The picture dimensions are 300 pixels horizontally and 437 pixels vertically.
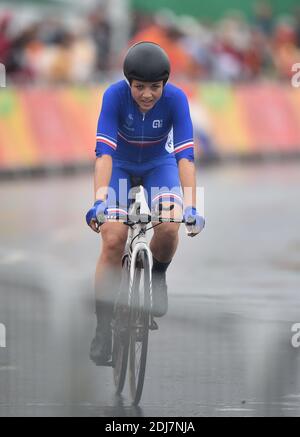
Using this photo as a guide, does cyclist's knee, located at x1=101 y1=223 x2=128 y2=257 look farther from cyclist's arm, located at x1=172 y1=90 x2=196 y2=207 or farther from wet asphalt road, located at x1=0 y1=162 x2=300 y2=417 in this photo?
wet asphalt road, located at x1=0 y1=162 x2=300 y2=417

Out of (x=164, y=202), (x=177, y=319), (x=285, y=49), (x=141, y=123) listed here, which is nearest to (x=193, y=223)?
(x=164, y=202)

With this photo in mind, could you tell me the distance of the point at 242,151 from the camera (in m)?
26.9

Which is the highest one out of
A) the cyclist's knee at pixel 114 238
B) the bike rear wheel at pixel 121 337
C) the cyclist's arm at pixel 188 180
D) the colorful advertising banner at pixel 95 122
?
the colorful advertising banner at pixel 95 122

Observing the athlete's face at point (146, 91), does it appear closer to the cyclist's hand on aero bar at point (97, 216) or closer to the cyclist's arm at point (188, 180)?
the cyclist's arm at point (188, 180)

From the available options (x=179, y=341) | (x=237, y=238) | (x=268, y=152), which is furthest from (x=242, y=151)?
(x=179, y=341)

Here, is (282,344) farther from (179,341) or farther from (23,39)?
(23,39)

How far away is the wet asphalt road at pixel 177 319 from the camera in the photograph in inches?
299

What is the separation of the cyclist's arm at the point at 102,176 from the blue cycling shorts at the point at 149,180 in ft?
0.54

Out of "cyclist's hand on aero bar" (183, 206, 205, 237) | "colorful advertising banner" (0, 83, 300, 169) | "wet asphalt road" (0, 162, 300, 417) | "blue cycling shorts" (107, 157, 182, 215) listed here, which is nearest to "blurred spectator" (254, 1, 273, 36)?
"colorful advertising banner" (0, 83, 300, 169)

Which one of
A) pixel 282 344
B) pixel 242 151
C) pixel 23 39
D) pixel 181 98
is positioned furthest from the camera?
pixel 242 151

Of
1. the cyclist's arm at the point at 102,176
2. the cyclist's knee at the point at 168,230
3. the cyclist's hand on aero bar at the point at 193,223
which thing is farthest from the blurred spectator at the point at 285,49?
the cyclist's hand on aero bar at the point at 193,223
